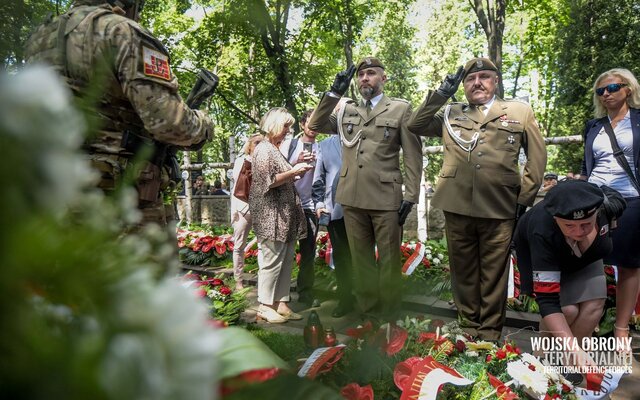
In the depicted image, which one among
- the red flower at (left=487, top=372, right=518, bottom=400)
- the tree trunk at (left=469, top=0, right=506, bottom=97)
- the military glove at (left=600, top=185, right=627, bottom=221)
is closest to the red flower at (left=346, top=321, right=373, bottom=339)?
the red flower at (left=487, top=372, right=518, bottom=400)

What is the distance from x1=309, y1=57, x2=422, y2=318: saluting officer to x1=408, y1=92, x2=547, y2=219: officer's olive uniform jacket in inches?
15.7

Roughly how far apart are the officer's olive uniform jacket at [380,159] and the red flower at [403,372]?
1967 millimetres

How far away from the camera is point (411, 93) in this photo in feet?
88.7

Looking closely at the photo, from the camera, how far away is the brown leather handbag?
15.5 ft

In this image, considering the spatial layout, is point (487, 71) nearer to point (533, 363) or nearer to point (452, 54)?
point (533, 363)

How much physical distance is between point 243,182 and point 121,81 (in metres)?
2.64

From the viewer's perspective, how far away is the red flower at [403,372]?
217 cm

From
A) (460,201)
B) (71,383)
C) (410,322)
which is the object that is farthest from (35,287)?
(460,201)

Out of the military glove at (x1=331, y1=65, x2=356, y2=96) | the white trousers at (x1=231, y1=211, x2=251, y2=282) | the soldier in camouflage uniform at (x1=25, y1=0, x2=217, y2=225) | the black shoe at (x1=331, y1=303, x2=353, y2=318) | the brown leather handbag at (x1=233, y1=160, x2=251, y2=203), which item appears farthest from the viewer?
the white trousers at (x1=231, y1=211, x2=251, y2=282)

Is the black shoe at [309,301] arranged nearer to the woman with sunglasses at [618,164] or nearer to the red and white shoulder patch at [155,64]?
the woman with sunglasses at [618,164]

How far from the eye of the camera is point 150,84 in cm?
218

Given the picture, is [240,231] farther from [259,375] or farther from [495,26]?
[495,26]

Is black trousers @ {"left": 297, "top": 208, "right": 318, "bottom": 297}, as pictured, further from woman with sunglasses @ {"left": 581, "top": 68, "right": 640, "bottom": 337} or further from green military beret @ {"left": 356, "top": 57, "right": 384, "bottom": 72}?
woman with sunglasses @ {"left": 581, "top": 68, "right": 640, "bottom": 337}

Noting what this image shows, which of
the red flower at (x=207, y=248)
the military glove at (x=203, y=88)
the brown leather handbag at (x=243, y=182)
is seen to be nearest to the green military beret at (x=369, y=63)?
the brown leather handbag at (x=243, y=182)
